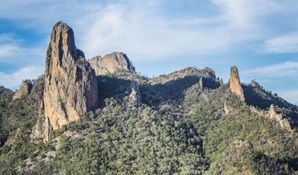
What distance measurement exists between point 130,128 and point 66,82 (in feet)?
90.3

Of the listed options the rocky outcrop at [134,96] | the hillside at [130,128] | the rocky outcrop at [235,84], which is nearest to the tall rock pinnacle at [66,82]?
the hillside at [130,128]

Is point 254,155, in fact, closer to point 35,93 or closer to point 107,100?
point 107,100

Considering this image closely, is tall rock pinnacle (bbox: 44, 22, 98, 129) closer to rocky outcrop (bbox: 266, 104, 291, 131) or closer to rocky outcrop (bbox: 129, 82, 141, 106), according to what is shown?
rocky outcrop (bbox: 129, 82, 141, 106)

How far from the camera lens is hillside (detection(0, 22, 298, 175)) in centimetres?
14175

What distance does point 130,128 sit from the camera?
16400cm

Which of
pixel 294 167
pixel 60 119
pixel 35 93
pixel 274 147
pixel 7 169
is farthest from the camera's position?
pixel 35 93

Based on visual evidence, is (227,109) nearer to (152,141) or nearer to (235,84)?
(235,84)

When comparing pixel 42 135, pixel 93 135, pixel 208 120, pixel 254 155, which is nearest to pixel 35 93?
pixel 42 135

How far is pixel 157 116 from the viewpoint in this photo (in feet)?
562

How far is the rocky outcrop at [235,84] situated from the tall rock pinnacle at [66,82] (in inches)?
1917

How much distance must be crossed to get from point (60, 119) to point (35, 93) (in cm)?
3252

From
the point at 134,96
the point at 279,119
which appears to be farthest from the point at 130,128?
the point at 279,119

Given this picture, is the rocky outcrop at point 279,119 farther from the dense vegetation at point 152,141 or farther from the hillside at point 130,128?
the dense vegetation at point 152,141

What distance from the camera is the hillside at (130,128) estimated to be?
5581 inches
